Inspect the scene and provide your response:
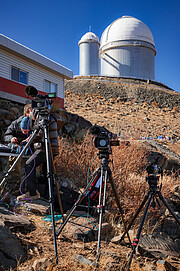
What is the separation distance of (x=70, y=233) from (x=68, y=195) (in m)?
0.95

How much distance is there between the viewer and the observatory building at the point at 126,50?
4169 cm

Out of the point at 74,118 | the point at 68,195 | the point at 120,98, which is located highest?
the point at 120,98

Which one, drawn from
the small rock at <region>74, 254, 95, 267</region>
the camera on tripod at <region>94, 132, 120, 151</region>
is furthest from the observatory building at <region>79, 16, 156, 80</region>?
the small rock at <region>74, 254, 95, 267</region>

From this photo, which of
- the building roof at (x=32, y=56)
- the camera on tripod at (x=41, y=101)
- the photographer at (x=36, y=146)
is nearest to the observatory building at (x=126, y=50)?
the building roof at (x=32, y=56)

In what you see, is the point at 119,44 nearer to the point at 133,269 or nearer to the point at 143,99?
the point at 143,99

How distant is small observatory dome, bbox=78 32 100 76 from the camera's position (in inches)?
1794

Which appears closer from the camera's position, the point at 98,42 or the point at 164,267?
the point at 164,267

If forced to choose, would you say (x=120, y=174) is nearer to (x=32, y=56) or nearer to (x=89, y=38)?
(x=32, y=56)

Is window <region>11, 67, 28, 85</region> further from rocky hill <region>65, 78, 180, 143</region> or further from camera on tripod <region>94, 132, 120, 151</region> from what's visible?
camera on tripod <region>94, 132, 120, 151</region>

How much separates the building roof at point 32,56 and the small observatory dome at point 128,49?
27868 mm

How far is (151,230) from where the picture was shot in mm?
4371

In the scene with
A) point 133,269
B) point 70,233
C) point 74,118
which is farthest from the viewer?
point 74,118

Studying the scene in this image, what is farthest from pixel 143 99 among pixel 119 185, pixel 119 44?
pixel 119 185

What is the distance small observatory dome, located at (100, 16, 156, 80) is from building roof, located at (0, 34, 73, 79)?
27.9 metres
